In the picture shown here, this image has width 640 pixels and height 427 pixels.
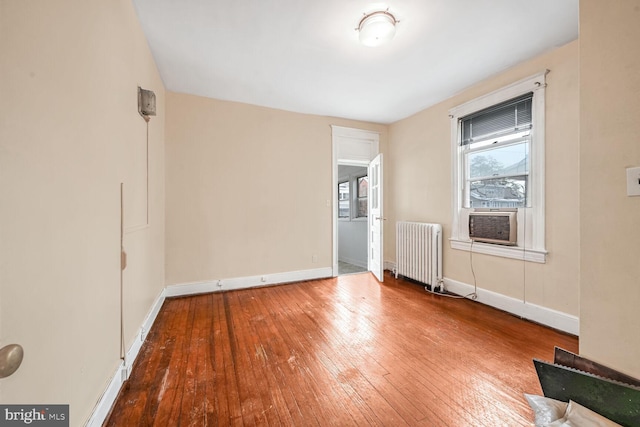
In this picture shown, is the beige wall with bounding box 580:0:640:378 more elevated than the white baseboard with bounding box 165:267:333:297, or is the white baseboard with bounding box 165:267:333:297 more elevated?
the beige wall with bounding box 580:0:640:378

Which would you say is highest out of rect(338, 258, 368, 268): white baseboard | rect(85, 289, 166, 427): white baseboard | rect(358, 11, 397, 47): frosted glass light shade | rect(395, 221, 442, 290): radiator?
rect(358, 11, 397, 47): frosted glass light shade

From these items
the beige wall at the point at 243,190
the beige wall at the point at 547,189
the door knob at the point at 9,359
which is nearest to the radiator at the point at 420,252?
the beige wall at the point at 547,189

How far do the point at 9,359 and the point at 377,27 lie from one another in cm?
255

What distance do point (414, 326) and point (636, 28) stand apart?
2.39 meters

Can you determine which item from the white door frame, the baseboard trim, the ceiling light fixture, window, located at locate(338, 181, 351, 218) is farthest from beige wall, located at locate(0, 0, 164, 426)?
window, located at locate(338, 181, 351, 218)

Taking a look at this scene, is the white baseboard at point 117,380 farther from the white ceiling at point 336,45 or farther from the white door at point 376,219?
the white door at point 376,219

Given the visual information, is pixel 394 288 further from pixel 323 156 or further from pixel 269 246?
pixel 323 156

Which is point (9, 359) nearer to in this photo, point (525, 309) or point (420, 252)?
point (525, 309)

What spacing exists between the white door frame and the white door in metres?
0.31

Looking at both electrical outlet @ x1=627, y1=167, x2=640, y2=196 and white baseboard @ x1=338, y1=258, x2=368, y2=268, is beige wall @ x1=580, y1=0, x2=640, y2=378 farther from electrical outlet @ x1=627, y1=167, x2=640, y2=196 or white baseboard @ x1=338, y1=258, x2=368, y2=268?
white baseboard @ x1=338, y1=258, x2=368, y2=268

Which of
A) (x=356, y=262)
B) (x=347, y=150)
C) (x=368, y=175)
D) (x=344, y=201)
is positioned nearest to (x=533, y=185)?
(x=368, y=175)

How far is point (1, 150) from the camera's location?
74cm

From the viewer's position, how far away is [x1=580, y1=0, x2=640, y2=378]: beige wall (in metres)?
1.07

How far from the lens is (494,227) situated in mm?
2832
